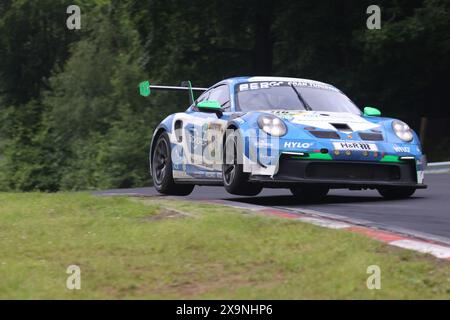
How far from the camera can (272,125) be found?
946 cm

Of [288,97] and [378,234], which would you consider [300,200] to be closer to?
[288,97]

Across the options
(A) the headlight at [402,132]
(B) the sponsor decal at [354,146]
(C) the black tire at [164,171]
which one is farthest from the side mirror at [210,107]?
(A) the headlight at [402,132]

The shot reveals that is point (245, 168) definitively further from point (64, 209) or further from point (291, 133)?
point (64, 209)

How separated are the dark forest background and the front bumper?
13.7m

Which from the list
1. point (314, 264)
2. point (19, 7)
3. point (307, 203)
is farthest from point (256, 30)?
point (314, 264)

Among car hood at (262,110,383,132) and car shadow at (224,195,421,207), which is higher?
car hood at (262,110,383,132)

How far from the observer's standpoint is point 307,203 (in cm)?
999

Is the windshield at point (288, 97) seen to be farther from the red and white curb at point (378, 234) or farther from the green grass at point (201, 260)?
the green grass at point (201, 260)

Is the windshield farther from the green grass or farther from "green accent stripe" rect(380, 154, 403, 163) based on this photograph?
the green grass

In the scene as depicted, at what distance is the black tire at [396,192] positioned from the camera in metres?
10.5

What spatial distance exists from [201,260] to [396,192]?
15.9ft

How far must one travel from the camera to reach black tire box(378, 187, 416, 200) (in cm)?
1048

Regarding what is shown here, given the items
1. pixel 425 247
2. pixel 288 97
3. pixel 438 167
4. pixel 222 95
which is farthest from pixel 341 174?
pixel 438 167

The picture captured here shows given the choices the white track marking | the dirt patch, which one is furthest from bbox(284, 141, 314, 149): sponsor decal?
the white track marking
